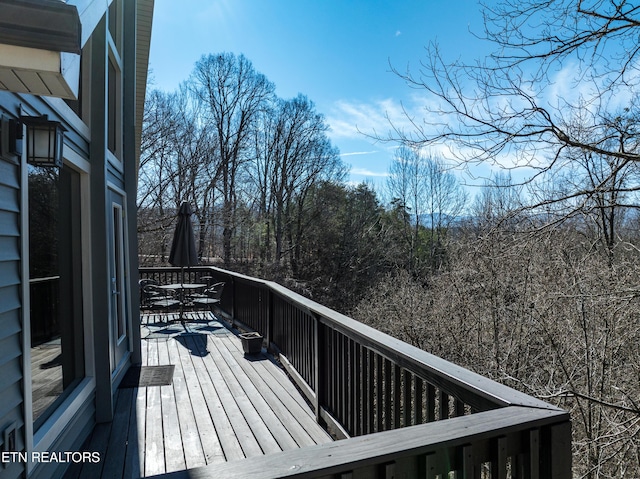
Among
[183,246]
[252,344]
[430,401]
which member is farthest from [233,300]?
[430,401]

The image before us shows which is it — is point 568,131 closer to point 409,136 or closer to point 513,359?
point 409,136

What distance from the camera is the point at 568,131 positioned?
Result: 167 inches

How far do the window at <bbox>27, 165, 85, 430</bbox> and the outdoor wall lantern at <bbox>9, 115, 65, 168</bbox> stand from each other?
14cm

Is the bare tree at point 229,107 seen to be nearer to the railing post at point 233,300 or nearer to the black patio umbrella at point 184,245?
the black patio umbrella at point 184,245

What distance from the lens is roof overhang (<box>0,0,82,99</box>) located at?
1.17 meters

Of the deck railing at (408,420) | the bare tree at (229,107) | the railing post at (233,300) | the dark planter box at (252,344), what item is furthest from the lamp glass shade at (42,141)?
the bare tree at (229,107)

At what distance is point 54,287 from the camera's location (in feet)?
8.69

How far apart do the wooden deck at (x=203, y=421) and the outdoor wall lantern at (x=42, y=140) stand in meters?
1.87

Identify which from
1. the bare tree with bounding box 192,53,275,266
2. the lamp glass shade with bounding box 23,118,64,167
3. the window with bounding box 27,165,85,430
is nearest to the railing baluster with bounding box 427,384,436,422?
the window with bounding box 27,165,85,430

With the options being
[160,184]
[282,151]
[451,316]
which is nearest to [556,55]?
[451,316]

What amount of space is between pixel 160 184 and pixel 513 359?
14.5 m

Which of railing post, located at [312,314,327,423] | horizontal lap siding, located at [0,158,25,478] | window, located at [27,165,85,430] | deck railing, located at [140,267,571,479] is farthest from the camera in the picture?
railing post, located at [312,314,327,423]

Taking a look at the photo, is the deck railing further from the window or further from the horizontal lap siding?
the window

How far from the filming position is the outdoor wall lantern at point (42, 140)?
200 centimetres
